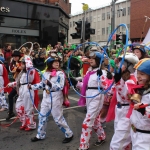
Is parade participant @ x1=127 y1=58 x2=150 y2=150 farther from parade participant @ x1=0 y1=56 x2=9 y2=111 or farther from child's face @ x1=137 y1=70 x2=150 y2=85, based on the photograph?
parade participant @ x1=0 y1=56 x2=9 y2=111

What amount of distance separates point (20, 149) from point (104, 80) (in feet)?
6.50

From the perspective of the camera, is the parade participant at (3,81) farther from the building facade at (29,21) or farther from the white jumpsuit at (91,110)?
the building facade at (29,21)

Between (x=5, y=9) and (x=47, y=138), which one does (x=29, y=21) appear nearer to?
(x=5, y=9)

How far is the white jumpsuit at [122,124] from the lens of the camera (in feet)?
10.5

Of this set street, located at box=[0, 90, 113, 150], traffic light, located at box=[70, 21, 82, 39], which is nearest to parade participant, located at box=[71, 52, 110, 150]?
street, located at box=[0, 90, 113, 150]

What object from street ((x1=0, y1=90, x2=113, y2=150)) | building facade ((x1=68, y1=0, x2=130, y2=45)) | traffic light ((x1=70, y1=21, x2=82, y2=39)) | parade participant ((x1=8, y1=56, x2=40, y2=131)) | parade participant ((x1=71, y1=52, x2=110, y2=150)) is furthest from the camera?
building facade ((x1=68, y1=0, x2=130, y2=45))

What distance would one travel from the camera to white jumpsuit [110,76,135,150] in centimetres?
319

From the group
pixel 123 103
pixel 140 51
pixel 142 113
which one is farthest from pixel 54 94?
pixel 142 113

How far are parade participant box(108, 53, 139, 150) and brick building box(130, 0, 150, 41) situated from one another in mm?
38934

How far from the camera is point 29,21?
57.5 feet

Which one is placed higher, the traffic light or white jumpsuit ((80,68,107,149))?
the traffic light

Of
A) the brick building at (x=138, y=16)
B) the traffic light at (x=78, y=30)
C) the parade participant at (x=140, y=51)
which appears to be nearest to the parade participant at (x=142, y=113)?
the parade participant at (x=140, y=51)

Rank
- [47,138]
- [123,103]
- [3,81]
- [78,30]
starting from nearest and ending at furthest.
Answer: [123,103], [47,138], [3,81], [78,30]

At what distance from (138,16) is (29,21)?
2935cm
